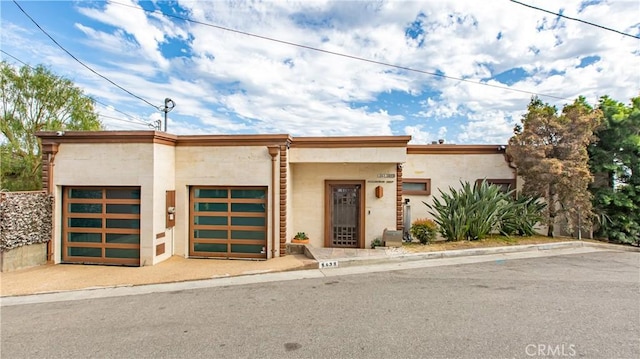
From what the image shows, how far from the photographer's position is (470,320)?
4180mm

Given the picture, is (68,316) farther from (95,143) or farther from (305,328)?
(95,143)

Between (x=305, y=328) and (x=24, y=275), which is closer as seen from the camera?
(x=305, y=328)

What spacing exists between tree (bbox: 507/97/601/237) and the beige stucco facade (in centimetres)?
98

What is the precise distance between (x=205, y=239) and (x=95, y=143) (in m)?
3.76

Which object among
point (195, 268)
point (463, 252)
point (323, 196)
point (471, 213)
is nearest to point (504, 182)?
point (471, 213)

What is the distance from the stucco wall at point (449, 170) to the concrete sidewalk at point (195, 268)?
2.66m

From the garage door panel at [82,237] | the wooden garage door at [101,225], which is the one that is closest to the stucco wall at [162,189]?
the wooden garage door at [101,225]

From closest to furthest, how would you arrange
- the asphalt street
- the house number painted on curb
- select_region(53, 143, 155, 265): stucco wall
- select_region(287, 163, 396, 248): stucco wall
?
1. the asphalt street
2. the house number painted on curb
3. select_region(53, 143, 155, 265): stucco wall
4. select_region(287, 163, 396, 248): stucco wall

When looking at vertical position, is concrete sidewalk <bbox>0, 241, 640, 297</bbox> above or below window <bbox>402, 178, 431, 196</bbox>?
below

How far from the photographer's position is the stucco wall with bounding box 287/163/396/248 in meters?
9.55

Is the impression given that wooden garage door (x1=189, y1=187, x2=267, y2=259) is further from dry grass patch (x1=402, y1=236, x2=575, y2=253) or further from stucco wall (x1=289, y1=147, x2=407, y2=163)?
dry grass patch (x1=402, y1=236, x2=575, y2=253)

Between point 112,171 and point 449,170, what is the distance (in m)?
10.1

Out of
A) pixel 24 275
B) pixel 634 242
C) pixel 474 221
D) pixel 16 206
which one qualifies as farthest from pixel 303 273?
pixel 634 242

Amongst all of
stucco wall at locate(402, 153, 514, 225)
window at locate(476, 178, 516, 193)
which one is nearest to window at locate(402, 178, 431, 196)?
stucco wall at locate(402, 153, 514, 225)
